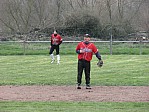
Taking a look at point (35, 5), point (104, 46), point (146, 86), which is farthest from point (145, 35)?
point (146, 86)

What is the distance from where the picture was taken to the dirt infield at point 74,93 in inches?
461

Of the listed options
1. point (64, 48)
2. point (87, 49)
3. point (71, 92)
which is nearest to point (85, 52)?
point (87, 49)

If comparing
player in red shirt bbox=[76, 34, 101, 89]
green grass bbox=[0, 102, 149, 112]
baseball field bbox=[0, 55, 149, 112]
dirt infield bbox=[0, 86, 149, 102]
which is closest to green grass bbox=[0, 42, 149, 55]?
baseball field bbox=[0, 55, 149, 112]

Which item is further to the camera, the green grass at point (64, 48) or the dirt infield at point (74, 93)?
the green grass at point (64, 48)

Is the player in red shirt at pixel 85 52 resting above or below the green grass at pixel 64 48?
above

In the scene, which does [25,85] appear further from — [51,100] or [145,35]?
[145,35]

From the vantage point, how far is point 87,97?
12.0 metres

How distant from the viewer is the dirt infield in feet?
38.4

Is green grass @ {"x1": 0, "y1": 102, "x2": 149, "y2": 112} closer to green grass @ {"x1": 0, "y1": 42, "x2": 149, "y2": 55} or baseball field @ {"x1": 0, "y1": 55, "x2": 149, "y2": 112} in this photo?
baseball field @ {"x1": 0, "y1": 55, "x2": 149, "y2": 112}

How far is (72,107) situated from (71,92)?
284 cm

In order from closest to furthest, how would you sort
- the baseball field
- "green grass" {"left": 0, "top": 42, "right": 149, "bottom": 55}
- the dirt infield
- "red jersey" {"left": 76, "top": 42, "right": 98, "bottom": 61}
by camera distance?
the baseball field
the dirt infield
"red jersey" {"left": 76, "top": 42, "right": 98, "bottom": 61}
"green grass" {"left": 0, "top": 42, "right": 149, "bottom": 55}

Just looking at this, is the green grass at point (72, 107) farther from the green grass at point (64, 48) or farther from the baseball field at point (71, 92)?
the green grass at point (64, 48)

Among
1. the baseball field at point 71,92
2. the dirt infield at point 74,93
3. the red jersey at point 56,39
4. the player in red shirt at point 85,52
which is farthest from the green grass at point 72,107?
the red jersey at point 56,39

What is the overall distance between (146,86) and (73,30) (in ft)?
85.0
